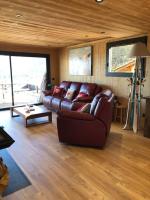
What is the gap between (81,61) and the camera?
233 inches

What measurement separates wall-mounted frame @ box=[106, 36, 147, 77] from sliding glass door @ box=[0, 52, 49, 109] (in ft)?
10.2

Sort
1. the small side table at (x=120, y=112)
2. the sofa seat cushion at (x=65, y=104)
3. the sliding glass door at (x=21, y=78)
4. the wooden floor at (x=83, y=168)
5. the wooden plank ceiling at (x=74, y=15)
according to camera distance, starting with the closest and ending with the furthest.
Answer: the wooden floor at (x=83, y=168)
the wooden plank ceiling at (x=74, y=15)
the small side table at (x=120, y=112)
the sofa seat cushion at (x=65, y=104)
the sliding glass door at (x=21, y=78)

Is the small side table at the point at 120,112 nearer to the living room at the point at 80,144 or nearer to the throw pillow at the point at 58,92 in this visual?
the living room at the point at 80,144

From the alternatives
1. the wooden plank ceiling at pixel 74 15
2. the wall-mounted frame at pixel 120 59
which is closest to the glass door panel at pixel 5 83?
the wooden plank ceiling at pixel 74 15

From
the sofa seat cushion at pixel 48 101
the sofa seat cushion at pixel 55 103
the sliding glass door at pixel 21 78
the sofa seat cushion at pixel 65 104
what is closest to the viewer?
the sofa seat cushion at pixel 65 104

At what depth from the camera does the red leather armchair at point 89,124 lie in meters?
3.07

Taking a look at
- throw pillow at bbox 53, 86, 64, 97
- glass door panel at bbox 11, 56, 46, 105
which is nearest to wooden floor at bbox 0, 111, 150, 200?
throw pillow at bbox 53, 86, 64, 97

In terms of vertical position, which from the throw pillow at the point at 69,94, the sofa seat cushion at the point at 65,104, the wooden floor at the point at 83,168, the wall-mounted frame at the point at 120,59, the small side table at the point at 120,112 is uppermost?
the wall-mounted frame at the point at 120,59

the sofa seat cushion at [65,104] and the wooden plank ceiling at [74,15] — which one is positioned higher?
the wooden plank ceiling at [74,15]

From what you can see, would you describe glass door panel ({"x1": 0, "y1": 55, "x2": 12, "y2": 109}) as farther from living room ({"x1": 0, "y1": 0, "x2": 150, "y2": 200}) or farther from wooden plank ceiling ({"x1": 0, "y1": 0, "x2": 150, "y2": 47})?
wooden plank ceiling ({"x1": 0, "y1": 0, "x2": 150, "y2": 47})

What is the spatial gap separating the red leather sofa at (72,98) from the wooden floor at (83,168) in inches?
53.4

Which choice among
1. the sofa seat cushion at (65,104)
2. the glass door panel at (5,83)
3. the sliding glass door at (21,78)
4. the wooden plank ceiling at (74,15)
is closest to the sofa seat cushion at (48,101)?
the sofa seat cushion at (65,104)

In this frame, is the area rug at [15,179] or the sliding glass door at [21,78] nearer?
the area rug at [15,179]

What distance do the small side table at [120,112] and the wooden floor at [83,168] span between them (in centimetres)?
92
